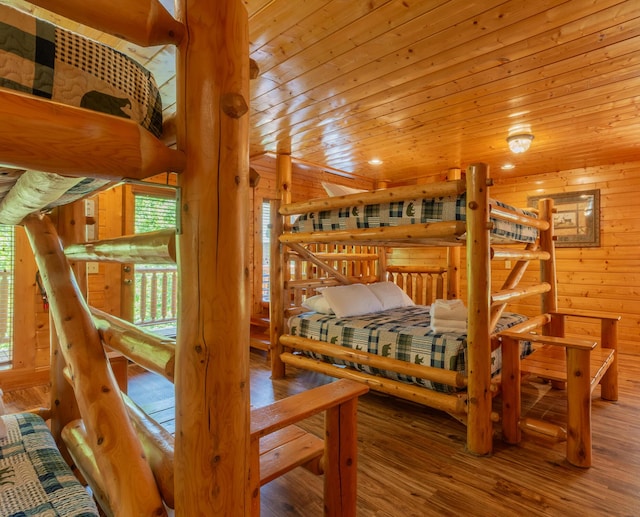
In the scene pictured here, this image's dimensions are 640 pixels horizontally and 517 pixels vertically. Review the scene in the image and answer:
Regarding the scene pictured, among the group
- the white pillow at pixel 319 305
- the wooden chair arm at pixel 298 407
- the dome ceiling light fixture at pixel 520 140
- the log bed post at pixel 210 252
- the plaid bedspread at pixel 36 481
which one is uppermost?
the dome ceiling light fixture at pixel 520 140

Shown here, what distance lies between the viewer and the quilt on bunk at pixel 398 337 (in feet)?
7.39

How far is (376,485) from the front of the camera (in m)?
1.77

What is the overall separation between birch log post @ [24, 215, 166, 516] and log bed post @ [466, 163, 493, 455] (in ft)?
Result: 5.62

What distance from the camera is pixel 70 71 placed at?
653 mm

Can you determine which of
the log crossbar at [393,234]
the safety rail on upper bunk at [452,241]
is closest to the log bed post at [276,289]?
the safety rail on upper bunk at [452,241]

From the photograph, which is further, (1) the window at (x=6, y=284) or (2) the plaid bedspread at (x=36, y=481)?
(1) the window at (x=6, y=284)

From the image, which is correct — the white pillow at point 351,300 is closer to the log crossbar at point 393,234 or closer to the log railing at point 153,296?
the log crossbar at point 393,234

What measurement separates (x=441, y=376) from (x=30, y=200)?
2151mm

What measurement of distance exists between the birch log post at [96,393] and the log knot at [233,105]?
87 cm

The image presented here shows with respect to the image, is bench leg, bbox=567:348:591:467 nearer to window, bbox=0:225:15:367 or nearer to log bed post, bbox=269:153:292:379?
log bed post, bbox=269:153:292:379

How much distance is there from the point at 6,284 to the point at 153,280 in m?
1.46

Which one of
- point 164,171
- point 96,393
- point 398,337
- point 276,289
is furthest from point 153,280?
point 164,171

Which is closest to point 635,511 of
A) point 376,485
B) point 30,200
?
point 376,485

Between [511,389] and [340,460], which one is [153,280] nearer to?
[340,460]
